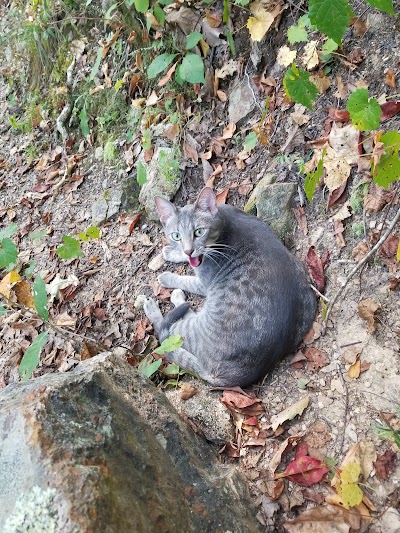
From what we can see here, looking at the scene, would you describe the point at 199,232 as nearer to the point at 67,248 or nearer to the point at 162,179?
the point at 67,248

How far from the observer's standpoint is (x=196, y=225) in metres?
3.40

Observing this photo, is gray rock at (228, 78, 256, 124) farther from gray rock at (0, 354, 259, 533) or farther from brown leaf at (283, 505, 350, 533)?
brown leaf at (283, 505, 350, 533)

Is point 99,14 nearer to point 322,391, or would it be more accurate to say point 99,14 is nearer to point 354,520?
point 322,391

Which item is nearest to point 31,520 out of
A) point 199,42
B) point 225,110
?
point 225,110

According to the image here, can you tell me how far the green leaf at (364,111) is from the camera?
7.19 ft

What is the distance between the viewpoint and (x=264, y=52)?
158 inches

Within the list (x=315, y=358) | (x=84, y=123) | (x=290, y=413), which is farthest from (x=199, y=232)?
(x=84, y=123)

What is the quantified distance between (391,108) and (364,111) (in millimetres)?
893

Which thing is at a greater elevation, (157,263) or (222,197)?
(222,197)

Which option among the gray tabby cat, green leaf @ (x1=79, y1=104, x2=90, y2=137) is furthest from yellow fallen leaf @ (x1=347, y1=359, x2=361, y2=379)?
green leaf @ (x1=79, y1=104, x2=90, y2=137)

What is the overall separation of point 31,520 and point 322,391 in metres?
1.76

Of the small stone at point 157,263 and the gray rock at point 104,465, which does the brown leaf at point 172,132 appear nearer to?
the small stone at point 157,263

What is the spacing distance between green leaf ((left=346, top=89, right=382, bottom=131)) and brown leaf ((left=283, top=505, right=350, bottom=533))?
1892 mm

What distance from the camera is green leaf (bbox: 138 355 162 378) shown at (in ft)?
9.60
